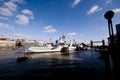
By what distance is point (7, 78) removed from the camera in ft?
46.3

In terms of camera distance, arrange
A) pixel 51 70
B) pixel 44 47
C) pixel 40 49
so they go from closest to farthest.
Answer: pixel 51 70 < pixel 40 49 < pixel 44 47

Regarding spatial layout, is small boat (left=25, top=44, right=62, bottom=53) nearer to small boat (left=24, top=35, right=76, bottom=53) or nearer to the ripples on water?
small boat (left=24, top=35, right=76, bottom=53)

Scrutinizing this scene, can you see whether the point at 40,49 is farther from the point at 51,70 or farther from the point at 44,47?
the point at 51,70

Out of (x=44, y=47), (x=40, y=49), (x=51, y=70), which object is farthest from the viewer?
(x=44, y=47)

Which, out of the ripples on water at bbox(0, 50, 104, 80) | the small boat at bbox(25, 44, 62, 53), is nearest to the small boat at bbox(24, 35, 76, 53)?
the small boat at bbox(25, 44, 62, 53)

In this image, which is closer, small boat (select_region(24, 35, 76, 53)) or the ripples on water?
the ripples on water

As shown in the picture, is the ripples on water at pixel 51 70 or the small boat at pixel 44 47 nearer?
the ripples on water at pixel 51 70

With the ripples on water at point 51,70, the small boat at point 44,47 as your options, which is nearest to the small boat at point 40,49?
the small boat at point 44,47

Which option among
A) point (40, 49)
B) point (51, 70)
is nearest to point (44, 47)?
point (40, 49)

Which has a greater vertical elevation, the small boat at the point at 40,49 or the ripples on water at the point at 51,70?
the small boat at the point at 40,49

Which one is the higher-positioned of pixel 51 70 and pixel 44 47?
pixel 44 47

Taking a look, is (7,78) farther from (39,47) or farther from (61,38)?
(61,38)

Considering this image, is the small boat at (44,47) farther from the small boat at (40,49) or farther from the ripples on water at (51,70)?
the ripples on water at (51,70)

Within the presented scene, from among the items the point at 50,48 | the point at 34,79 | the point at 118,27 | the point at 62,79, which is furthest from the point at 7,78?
the point at 50,48
